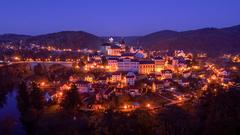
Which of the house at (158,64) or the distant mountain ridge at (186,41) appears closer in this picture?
the house at (158,64)

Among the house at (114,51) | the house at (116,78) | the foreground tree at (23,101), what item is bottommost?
the foreground tree at (23,101)

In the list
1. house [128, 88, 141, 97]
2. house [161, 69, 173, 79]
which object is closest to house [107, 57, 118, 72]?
house [161, 69, 173, 79]

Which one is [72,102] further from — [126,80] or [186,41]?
[186,41]

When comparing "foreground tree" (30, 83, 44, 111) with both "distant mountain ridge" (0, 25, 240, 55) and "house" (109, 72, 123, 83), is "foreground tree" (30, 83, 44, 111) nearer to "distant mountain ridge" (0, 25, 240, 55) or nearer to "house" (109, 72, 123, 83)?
"house" (109, 72, 123, 83)

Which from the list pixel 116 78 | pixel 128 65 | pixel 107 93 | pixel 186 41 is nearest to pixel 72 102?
pixel 107 93

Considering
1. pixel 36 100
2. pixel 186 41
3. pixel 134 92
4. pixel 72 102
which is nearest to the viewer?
pixel 72 102

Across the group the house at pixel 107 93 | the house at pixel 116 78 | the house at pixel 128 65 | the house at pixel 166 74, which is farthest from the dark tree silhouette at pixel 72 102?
the house at pixel 128 65

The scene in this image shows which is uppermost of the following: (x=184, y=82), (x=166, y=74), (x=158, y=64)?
(x=158, y=64)

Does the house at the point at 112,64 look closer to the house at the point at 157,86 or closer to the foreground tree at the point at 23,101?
the house at the point at 157,86

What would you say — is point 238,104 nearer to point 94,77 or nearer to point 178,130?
point 178,130

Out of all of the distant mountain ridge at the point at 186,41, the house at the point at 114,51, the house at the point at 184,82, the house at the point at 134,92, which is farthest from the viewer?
the distant mountain ridge at the point at 186,41

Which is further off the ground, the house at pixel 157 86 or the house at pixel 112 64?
the house at pixel 112 64

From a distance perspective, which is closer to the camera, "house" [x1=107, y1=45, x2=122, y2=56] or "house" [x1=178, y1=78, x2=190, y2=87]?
"house" [x1=178, y1=78, x2=190, y2=87]
